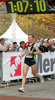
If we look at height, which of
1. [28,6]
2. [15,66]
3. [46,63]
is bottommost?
[46,63]

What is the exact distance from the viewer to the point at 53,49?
37.7ft

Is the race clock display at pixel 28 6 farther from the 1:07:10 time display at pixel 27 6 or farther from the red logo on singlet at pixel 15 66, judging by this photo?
the red logo on singlet at pixel 15 66

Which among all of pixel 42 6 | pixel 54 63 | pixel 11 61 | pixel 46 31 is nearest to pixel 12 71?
pixel 11 61

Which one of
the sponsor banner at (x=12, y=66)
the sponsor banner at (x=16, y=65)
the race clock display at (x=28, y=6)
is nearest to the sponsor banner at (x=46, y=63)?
the sponsor banner at (x=16, y=65)

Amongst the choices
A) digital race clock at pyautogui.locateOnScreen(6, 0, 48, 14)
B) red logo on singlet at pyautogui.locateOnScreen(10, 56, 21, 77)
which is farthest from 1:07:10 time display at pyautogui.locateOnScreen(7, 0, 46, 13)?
red logo on singlet at pyautogui.locateOnScreen(10, 56, 21, 77)

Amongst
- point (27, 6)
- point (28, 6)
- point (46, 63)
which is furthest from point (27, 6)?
point (46, 63)

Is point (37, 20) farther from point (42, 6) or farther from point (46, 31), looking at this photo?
point (42, 6)

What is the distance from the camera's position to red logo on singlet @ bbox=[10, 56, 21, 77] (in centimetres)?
961

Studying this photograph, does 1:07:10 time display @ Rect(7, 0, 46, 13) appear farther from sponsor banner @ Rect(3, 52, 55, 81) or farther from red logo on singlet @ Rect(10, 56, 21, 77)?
red logo on singlet @ Rect(10, 56, 21, 77)

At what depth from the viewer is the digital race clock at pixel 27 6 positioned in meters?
12.7

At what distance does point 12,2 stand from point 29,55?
544 cm

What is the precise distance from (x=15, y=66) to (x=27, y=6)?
14.3 ft

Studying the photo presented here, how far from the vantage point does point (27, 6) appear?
1302 centimetres

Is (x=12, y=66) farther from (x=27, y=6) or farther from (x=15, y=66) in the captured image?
(x=27, y=6)
